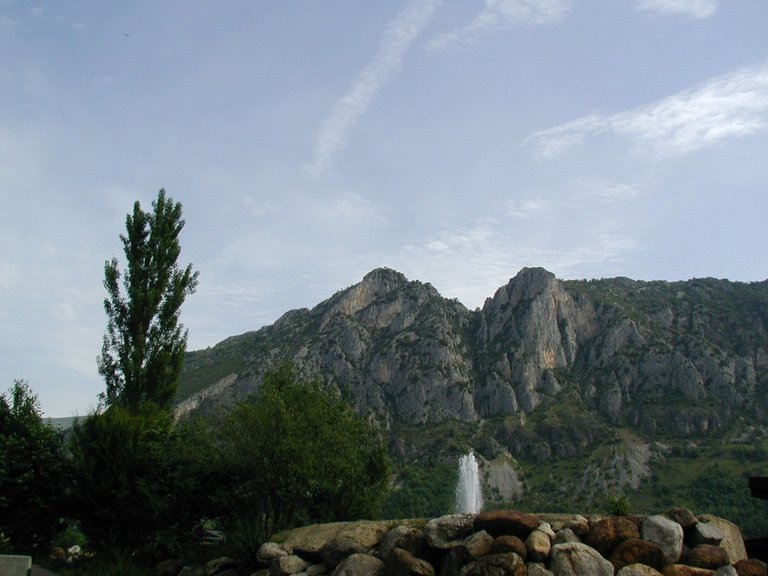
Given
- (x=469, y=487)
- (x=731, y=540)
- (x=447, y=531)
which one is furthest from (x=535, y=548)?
(x=469, y=487)

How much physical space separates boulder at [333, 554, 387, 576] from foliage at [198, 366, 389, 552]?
4.89 metres

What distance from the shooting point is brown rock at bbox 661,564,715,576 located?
44.0ft

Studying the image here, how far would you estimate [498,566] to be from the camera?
45.0 feet

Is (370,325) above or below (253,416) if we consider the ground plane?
above

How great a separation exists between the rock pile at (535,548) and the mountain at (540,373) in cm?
11300

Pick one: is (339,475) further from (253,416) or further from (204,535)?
(204,535)

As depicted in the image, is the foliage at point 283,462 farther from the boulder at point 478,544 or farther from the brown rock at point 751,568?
the brown rock at point 751,568

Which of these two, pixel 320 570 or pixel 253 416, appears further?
pixel 253 416

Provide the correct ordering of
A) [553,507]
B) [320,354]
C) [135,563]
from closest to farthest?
[135,563] → [553,507] → [320,354]

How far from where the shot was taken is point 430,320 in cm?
16988

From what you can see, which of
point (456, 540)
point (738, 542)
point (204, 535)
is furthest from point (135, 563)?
Answer: point (738, 542)

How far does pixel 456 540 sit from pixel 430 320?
154m

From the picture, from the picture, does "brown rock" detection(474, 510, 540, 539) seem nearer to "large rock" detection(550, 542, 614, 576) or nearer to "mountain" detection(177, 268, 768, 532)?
"large rock" detection(550, 542, 614, 576)

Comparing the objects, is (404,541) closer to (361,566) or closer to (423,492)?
(361,566)
